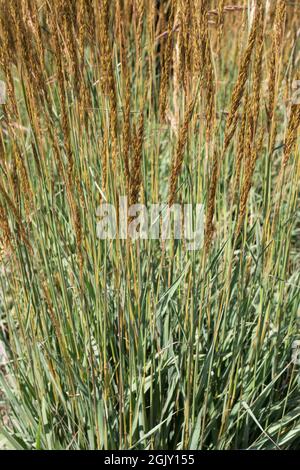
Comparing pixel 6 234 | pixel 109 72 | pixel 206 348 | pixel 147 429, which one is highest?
pixel 109 72

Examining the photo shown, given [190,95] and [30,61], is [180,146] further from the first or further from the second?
[30,61]

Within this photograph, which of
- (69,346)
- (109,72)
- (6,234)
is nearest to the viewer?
(109,72)

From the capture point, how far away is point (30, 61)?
1156mm

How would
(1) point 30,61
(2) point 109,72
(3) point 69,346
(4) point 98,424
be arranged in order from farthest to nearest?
1. (3) point 69,346
2. (4) point 98,424
3. (1) point 30,61
4. (2) point 109,72

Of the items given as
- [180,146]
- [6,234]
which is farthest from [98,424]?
[180,146]

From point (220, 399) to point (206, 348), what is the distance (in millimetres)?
158

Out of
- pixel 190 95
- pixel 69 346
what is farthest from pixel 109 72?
pixel 69 346

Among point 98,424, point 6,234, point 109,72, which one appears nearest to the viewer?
point 109,72
